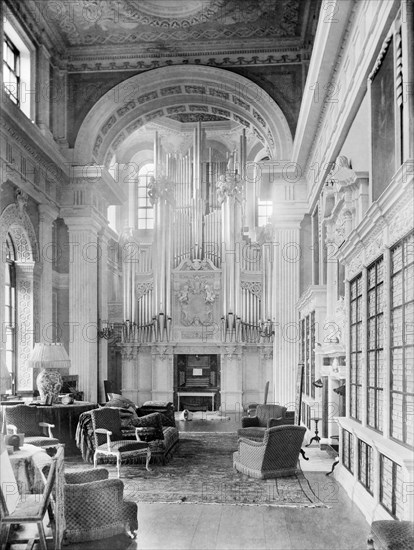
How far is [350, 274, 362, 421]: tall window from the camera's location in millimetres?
6918

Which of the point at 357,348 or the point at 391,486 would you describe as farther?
the point at 357,348

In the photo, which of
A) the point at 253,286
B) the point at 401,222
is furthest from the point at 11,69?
the point at 401,222

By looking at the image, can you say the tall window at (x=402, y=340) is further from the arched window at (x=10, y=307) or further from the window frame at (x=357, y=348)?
the arched window at (x=10, y=307)

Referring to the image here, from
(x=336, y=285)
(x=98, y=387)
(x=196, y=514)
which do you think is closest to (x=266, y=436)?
(x=196, y=514)

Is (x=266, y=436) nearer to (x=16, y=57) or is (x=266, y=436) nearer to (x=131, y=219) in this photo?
(x=16, y=57)

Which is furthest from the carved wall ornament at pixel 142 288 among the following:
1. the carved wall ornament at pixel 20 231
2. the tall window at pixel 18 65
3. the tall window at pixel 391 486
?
the tall window at pixel 391 486

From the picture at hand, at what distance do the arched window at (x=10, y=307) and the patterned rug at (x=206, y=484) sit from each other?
3364 millimetres

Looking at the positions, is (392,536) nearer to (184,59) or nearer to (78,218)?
(78,218)

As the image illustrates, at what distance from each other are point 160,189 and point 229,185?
187 centimetres

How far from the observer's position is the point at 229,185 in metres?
16.7

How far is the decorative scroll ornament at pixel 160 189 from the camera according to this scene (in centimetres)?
1727

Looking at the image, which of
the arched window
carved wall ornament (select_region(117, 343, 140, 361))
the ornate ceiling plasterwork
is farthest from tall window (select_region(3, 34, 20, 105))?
carved wall ornament (select_region(117, 343, 140, 361))

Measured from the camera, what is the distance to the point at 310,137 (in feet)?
39.5

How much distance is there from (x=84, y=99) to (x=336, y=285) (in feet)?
24.8
